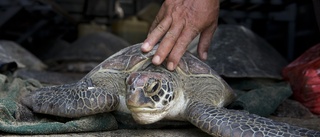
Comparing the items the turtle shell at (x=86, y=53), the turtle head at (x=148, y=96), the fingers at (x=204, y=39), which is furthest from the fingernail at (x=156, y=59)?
the turtle shell at (x=86, y=53)

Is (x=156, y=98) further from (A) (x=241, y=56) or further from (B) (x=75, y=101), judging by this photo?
(A) (x=241, y=56)

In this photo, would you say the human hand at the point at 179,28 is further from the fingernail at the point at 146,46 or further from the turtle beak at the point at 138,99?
the turtle beak at the point at 138,99

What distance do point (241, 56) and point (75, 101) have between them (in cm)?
203

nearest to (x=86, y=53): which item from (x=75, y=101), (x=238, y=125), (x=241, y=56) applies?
(x=241, y=56)

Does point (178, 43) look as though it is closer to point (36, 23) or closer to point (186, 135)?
point (186, 135)

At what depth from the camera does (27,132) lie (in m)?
1.96

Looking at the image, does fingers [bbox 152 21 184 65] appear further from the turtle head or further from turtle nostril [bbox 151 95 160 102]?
turtle nostril [bbox 151 95 160 102]

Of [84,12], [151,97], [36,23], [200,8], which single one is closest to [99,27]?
[84,12]

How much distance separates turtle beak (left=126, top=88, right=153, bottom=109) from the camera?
6.15ft

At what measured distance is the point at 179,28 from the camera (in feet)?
7.66

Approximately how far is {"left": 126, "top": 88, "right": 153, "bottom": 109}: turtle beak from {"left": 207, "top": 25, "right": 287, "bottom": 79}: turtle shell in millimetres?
1687

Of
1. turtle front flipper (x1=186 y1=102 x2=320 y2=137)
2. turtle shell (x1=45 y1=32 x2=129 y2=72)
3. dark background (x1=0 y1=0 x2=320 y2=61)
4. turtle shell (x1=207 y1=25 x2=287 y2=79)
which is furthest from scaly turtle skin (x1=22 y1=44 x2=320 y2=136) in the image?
turtle shell (x1=45 y1=32 x2=129 y2=72)

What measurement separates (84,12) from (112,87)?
5559mm

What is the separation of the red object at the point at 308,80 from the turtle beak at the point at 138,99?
Answer: 1.60 meters
